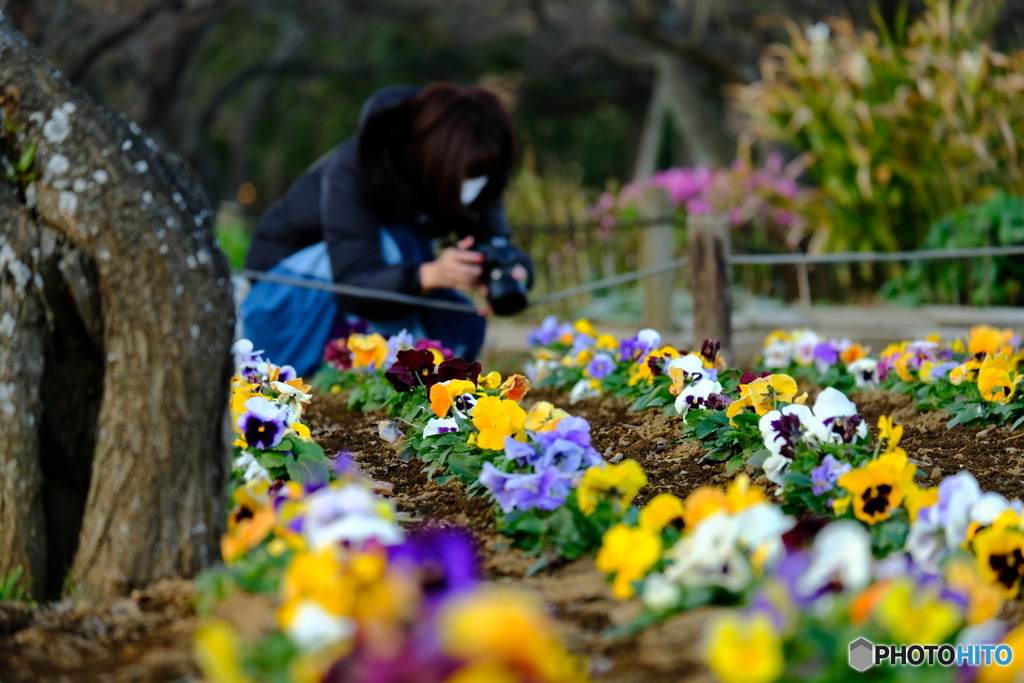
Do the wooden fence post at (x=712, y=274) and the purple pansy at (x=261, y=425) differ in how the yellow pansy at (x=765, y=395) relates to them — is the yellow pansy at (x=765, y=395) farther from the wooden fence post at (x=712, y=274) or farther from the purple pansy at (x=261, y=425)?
the wooden fence post at (x=712, y=274)

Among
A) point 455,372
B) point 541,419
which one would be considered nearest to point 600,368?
point 455,372

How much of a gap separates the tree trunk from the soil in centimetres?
11

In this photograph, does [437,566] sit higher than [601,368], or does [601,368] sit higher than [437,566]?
[437,566]

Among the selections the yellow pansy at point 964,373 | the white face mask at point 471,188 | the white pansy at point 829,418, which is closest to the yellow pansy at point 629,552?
the white pansy at point 829,418

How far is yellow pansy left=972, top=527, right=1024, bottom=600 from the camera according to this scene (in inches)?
66.1

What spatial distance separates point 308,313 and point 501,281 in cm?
97

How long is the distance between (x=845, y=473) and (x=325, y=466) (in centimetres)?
96

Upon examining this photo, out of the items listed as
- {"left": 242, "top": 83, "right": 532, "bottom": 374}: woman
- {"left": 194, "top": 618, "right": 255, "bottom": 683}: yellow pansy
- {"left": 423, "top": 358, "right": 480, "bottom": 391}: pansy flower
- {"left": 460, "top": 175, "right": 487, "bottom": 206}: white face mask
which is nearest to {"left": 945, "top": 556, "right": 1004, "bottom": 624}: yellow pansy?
{"left": 194, "top": 618, "right": 255, "bottom": 683}: yellow pansy

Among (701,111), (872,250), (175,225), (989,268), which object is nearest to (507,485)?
(175,225)

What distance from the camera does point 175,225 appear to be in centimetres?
176

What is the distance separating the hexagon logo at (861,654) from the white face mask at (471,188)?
→ 3.12 metres

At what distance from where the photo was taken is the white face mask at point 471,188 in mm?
4215

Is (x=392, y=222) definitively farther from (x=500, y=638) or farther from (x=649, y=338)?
(x=500, y=638)

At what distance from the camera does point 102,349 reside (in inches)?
72.1
